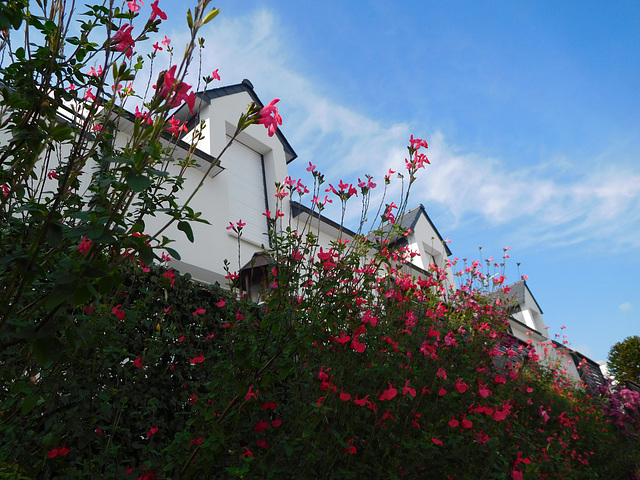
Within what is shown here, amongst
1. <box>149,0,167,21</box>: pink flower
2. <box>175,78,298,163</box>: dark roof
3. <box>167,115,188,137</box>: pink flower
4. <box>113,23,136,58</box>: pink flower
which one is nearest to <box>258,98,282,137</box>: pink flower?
<box>149,0,167,21</box>: pink flower

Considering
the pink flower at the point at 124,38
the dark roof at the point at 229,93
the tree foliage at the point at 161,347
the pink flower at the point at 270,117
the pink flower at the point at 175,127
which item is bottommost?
the tree foliage at the point at 161,347

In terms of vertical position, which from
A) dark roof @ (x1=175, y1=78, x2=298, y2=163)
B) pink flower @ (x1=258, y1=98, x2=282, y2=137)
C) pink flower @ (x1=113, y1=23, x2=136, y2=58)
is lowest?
pink flower @ (x1=258, y1=98, x2=282, y2=137)

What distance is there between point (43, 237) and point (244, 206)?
6901 millimetres

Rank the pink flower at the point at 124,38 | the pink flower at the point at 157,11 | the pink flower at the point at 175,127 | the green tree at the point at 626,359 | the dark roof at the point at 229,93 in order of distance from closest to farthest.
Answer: the pink flower at the point at 157,11 → the pink flower at the point at 124,38 → the pink flower at the point at 175,127 → the dark roof at the point at 229,93 → the green tree at the point at 626,359

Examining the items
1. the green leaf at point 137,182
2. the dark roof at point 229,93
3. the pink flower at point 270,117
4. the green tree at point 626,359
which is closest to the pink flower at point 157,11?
the pink flower at point 270,117

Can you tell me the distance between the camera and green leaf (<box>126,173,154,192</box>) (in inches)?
41.9

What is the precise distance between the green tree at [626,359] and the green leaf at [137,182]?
26.5m

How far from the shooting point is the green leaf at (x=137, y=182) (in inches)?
41.9

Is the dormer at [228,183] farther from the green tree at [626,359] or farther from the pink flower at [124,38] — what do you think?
the green tree at [626,359]

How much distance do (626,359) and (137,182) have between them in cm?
2780

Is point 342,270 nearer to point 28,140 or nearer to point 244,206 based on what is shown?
point 28,140

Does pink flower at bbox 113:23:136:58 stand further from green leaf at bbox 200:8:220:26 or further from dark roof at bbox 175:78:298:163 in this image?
dark roof at bbox 175:78:298:163

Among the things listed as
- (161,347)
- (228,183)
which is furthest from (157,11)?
(228,183)

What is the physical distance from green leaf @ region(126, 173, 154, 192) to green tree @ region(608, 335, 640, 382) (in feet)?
87.0
